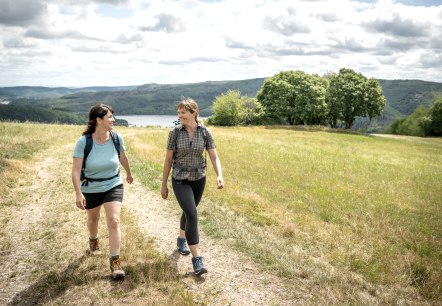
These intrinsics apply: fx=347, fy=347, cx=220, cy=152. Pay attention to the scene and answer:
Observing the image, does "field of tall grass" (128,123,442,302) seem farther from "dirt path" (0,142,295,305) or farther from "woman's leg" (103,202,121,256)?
"woman's leg" (103,202,121,256)

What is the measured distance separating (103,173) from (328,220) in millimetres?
7052

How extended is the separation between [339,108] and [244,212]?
195ft

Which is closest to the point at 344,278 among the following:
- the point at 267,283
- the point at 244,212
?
the point at 267,283

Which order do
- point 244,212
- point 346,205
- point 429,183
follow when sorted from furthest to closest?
point 429,183, point 346,205, point 244,212

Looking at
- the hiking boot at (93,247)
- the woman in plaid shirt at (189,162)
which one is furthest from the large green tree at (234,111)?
the woman in plaid shirt at (189,162)

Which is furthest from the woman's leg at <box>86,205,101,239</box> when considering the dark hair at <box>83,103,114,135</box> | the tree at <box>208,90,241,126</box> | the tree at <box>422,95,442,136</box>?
the tree at <box>422,95,442,136</box>

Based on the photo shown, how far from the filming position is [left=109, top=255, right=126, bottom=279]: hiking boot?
580 centimetres

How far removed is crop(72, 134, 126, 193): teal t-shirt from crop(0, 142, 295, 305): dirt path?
1.96m

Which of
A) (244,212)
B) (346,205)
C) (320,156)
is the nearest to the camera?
(244,212)

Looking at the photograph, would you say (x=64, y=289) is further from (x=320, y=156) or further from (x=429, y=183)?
(x=320, y=156)

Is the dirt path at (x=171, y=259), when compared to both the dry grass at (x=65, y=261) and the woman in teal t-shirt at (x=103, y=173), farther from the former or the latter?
the woman in teal t-shirt at (x=103, y=173)

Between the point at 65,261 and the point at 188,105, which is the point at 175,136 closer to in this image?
the point at 188,105

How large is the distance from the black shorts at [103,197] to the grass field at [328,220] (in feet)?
6.43

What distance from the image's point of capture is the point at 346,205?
12.1 metres
